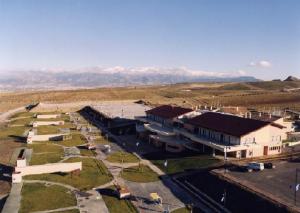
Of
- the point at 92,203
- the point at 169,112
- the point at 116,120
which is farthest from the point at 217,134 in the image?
the point at 116,120

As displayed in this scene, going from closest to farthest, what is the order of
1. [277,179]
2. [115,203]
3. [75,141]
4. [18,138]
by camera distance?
[115,203]
[277,179]
[75,141]
[18,138]

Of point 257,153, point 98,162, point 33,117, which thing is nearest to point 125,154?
point 98,162

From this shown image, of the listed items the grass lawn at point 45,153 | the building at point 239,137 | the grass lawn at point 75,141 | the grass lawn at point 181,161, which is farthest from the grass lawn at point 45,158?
the building at point 239,137

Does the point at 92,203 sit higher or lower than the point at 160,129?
lower

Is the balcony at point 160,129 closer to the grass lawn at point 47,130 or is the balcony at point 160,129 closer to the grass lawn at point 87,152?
the grass lawn at point 87,152

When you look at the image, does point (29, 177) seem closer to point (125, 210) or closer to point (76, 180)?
point (76, 180)

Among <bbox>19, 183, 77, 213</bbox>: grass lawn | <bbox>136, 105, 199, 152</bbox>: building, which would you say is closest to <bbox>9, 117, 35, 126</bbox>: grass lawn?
<bbox>136, 105, 199, 152</bbox>: building

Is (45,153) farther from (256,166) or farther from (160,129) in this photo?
(256,166)
